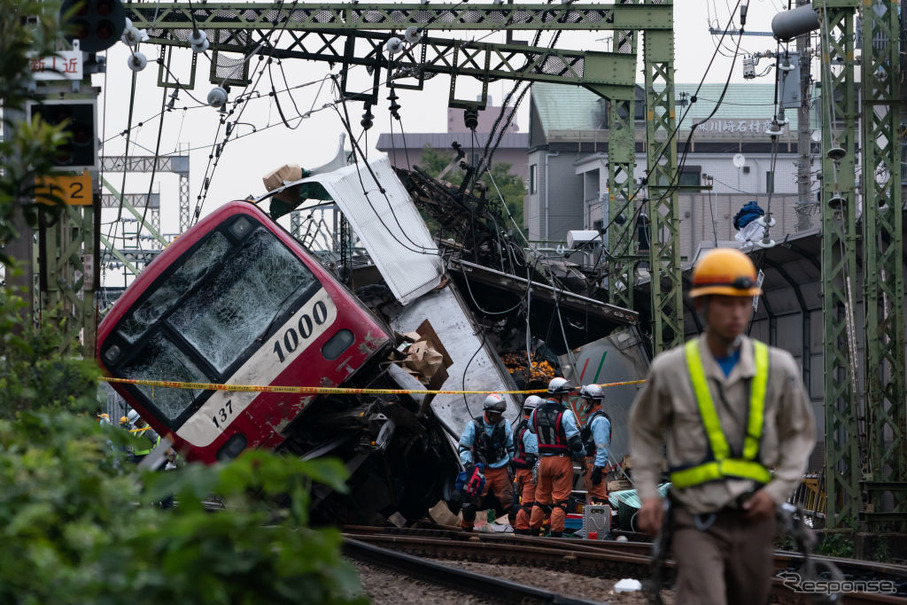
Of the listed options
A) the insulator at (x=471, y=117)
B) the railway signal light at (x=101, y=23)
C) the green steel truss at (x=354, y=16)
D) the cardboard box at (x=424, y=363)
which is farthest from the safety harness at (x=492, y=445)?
the insulator at (x=471, y=117)

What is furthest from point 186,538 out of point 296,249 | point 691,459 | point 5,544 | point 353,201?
point 353,201

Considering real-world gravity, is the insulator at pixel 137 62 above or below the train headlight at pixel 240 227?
above

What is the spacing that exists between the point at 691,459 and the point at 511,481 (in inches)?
409

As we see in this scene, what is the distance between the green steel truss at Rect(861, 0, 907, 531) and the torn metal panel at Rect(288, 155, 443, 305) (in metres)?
6.72

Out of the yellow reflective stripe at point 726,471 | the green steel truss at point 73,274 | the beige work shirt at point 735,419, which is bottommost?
the yellow reflective stripe at point 726,471

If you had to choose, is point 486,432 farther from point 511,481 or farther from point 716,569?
point 716,569

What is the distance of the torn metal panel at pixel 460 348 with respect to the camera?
58.0 ft

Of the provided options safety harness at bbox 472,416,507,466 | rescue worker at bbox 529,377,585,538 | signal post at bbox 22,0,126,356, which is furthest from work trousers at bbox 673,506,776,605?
safety harness at bbox 472,416,507,466

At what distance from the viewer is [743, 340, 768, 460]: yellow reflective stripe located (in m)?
4.75

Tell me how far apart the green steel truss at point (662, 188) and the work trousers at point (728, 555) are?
16076 millimetres

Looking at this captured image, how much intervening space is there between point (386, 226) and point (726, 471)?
14324mm

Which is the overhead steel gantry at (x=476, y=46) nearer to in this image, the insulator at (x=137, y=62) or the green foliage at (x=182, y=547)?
the insulator at (x=137, y=62)

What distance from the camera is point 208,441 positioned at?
14.2 meters

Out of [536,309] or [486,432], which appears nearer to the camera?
[486,432]
